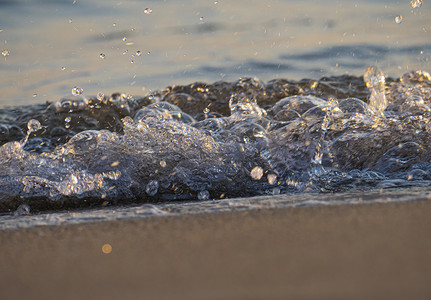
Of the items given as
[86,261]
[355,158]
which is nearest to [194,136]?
[355,158]

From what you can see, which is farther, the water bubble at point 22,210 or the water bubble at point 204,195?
the water bubble at point 204,195

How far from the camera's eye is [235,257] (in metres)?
0.71

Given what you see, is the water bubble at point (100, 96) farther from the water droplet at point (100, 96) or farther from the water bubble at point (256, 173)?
the water bubble at point (256, 173)

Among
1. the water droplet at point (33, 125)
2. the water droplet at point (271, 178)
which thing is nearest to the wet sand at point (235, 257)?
the water droplet at point (271, 178)

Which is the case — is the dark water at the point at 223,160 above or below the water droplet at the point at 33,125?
below

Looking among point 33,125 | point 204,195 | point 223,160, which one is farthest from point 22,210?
point 33,125

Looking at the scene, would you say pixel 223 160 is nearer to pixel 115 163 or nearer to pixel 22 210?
pixel 115 163

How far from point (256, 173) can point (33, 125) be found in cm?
206

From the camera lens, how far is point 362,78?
4555 mm

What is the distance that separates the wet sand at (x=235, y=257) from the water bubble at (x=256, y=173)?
0.95 meters

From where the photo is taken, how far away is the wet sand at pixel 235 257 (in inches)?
A: 23.1

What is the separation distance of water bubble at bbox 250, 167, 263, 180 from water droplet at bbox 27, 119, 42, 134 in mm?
1895

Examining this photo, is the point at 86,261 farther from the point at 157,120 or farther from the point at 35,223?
the point at 157,120

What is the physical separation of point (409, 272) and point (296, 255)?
15cm
